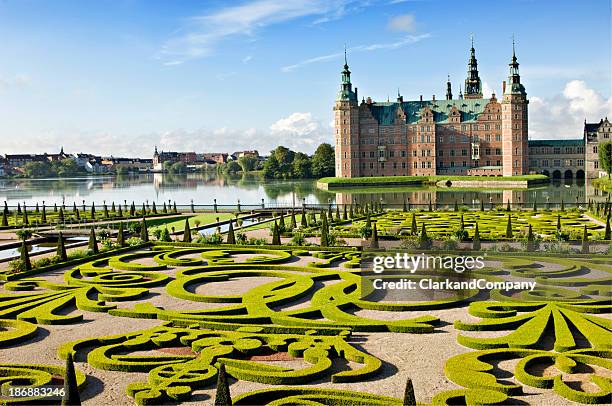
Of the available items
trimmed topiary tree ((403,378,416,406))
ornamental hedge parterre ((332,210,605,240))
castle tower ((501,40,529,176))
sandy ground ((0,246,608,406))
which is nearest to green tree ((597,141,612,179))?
castle tower ((501,40,529,176))

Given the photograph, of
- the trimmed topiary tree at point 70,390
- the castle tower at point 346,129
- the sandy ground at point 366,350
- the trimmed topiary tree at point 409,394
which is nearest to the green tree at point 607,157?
the castle tower at point 346,129

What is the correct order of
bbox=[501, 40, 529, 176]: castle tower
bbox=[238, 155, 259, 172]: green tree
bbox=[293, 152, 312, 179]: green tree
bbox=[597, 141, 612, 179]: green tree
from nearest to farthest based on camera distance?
bbox=[597, 141, 612, 179]: green tree
bbox=[501, 40, 529, 176]: castle tower
bbox=[293, 152, 312, 179]: green tree
bbox=[238, 155, 259, 172]: green tree

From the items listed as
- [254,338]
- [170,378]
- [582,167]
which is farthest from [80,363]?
[582,167]

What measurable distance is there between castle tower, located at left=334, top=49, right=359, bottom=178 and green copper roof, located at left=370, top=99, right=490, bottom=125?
4.80m

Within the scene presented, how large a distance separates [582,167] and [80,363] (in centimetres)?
10153

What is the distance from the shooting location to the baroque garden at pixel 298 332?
9.48m

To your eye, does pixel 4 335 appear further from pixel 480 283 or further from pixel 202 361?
pixel 480 283

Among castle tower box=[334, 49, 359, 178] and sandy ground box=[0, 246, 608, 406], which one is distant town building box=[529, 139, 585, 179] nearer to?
castle tower box=[334, 49, 359, 178]

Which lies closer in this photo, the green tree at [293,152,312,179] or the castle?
the castle

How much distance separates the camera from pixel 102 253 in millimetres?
22828

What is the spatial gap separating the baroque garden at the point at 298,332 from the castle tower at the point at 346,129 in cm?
7688

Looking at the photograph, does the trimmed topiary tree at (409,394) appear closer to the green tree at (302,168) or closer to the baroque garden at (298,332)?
the baroque garden at (298,332)

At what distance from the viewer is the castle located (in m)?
97.4

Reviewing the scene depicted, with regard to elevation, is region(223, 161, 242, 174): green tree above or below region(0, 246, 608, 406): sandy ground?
above
